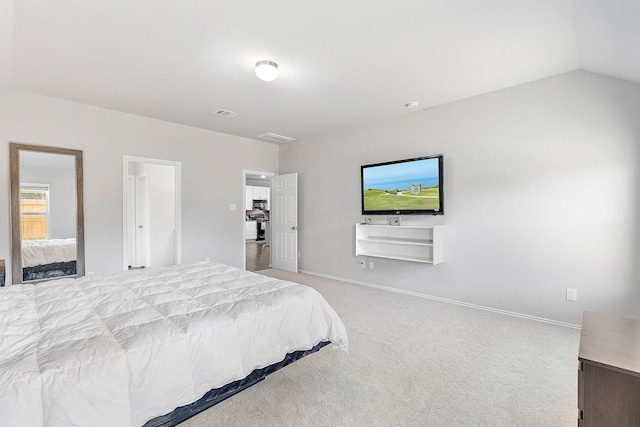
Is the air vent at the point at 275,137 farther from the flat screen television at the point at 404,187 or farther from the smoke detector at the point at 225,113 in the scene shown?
the flat screen television at the point at 404,187

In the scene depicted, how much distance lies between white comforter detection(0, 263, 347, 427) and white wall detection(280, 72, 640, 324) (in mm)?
2319

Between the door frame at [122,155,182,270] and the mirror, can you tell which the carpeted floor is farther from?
the mirror

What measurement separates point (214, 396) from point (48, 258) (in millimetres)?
3481

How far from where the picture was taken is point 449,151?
3.89 metres

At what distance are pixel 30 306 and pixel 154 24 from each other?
206 cm

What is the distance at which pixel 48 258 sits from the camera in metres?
3.73

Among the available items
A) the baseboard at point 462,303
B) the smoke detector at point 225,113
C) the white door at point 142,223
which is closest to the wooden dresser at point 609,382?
the baseboard at point 462,303

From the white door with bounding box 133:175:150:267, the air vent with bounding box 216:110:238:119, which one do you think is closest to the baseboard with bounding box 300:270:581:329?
the air vent with bounding box 216:110:238:119

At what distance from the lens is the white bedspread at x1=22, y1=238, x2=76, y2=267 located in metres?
3.56

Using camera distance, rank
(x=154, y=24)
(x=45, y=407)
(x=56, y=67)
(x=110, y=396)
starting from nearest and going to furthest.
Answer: (x=45, y=407), (x=110, y=396), (x=154, y=24), (x=56, y=67)

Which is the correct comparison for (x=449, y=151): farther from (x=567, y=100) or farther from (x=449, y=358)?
Answer: (x=449, y=358)

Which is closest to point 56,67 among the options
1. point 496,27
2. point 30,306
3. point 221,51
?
point 221,51

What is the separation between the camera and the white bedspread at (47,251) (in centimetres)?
356

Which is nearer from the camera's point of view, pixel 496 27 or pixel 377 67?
pixel 496 27
